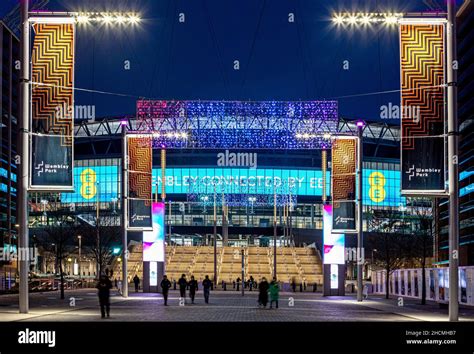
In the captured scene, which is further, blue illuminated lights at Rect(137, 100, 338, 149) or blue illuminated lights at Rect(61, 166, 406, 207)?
blue illuminated lights at Rect(61, 166, 406, 207)

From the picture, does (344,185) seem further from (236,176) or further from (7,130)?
(236,176)

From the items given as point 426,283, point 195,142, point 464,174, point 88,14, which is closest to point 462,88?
point 464,174

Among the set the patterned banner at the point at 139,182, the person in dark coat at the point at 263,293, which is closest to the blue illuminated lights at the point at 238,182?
the patterned banner at the point at 139,182

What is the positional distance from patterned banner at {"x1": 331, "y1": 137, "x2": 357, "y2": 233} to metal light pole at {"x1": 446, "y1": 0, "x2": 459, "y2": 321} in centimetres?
2054

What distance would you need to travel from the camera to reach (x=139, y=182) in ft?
166

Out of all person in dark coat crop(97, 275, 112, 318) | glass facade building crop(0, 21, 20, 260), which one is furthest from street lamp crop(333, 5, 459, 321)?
glass facade building crop(0, 21, 20, 260)

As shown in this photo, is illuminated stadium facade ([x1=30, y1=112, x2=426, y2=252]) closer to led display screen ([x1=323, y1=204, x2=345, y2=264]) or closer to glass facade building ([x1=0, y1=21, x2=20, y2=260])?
glass facade building ([x1=0, y1=21, x2=20, y2=260])

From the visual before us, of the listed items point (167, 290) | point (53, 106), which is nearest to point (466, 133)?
point (167, 290)

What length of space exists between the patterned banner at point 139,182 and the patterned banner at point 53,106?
59.9ft

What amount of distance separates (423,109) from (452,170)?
225 cm

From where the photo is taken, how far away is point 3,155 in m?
128

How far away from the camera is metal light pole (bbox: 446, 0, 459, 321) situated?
28562mm

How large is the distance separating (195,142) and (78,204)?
80665 mm
